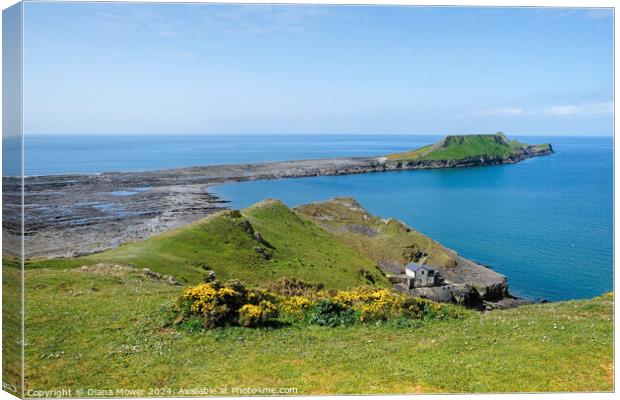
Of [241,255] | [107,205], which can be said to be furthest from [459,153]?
[241,255]

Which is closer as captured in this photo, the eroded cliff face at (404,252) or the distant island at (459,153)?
the eroded cliff face at (404,252)

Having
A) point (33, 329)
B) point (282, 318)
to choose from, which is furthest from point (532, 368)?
point (33, 329)

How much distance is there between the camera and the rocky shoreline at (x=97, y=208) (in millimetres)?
28911

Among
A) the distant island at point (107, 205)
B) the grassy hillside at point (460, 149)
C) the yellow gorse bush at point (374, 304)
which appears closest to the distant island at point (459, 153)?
the grassy hillside at point (460, 149)

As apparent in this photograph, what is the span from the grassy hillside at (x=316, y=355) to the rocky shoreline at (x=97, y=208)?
3661 millimetres

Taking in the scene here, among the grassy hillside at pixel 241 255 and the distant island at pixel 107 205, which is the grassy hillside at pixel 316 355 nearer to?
the distant island at pixel 107 205

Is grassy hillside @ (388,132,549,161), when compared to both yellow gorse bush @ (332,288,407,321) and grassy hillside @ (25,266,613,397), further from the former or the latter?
grassy hillside @ (25,266,613,397)

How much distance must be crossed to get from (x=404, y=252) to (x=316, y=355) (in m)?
38.7

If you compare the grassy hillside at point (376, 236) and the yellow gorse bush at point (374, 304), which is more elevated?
the yellow gorse bush at point (374, 304)

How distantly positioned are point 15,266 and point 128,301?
4.42 m

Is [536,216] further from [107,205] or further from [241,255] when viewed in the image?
[107,205]

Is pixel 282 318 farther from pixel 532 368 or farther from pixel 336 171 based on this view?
pixel 336 171

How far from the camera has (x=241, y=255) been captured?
108ft

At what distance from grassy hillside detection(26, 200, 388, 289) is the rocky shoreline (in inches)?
259
